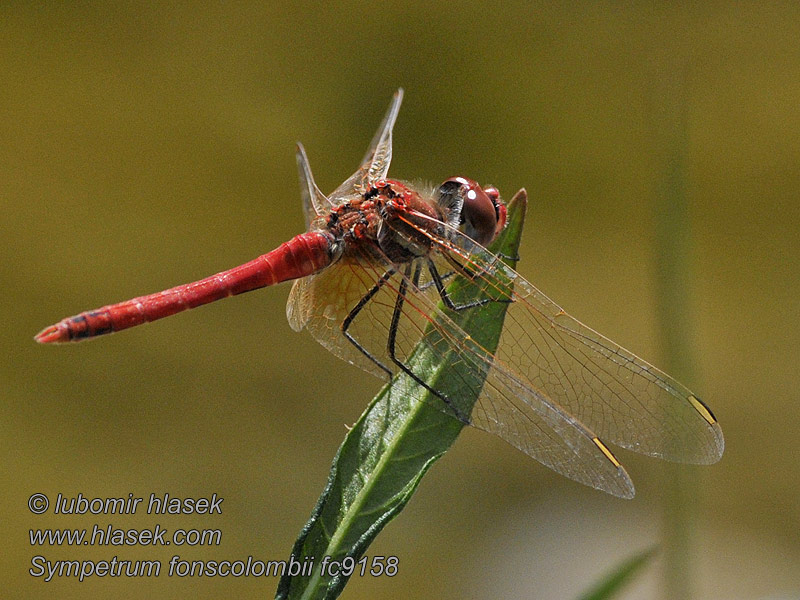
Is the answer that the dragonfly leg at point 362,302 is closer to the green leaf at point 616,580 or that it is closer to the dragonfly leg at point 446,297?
the dragonfly leg at point 446,297

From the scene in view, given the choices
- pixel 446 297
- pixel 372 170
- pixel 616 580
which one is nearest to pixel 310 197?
pixel 372 170

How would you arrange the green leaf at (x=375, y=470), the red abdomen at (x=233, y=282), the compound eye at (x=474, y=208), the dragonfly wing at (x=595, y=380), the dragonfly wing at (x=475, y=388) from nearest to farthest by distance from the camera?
1. the green leaf at (x=375, y=470)
2. the dragonfly wing at (x=475, y=388)
3. the dragonfly wing at (x=595, y=380)
4. the red abdomen at (x=233, y=282)
5. the compound eye at (x=474, y=208)

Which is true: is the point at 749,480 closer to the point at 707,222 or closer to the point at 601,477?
the point at 707,222

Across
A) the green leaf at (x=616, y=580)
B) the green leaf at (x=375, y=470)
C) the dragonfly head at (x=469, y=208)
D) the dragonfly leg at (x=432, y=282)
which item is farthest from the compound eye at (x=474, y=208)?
the green leaf at (x=616, y=580)

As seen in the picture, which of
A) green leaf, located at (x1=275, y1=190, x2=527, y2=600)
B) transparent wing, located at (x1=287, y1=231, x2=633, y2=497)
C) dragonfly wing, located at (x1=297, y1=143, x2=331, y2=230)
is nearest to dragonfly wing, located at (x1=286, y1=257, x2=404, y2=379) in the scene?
transparent wing, located at (x1=287, y1=231, x2=633, y2=497)

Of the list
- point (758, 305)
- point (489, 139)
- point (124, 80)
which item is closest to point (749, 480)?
point (758, 305)

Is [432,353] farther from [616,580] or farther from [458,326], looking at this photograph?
[616,580]
